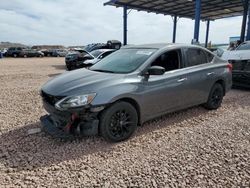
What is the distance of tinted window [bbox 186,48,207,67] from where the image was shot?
4.92 metres

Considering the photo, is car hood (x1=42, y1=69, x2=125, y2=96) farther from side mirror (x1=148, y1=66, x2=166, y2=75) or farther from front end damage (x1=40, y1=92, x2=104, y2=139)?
side mirror (x1=148, y1=66, x2=166, y2=75)

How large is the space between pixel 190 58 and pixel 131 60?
141 centimetres

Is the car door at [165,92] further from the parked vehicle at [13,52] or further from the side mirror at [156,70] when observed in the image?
the parked vehicle at [13,52]

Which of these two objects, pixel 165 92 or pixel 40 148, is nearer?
pixel 40 148

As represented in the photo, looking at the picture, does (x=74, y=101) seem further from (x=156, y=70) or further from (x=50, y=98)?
(x=156, y=70)

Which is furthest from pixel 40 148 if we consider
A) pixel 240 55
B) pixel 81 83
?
pixel 240 55

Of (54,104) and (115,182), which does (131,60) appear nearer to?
(54,104)

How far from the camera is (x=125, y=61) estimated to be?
4465 millimetres

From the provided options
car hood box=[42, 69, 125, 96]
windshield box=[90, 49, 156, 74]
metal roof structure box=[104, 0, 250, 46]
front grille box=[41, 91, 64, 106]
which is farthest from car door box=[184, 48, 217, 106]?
metal roof structure box=[104, 0, 250, 46]

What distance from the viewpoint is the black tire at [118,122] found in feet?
11.8

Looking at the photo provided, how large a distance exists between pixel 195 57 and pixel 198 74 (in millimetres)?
416

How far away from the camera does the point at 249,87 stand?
776 centimetres

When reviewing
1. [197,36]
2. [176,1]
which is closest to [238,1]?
[176,1]

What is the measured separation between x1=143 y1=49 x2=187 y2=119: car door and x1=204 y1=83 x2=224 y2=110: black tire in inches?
42.9
